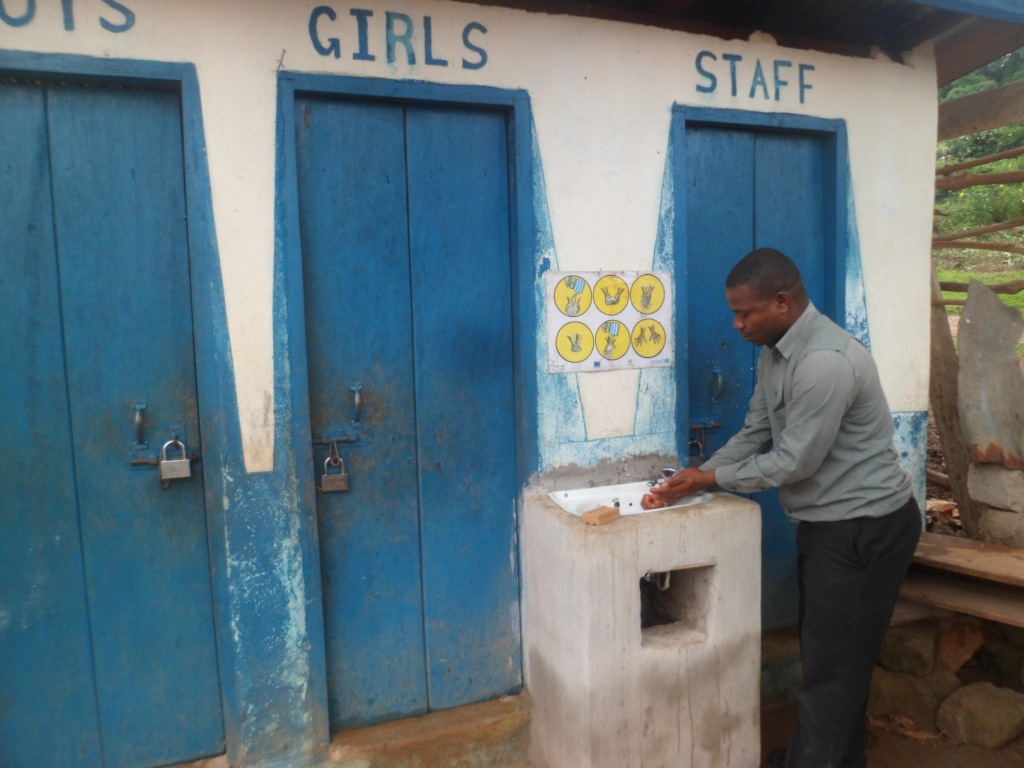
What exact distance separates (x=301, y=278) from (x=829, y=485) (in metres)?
2.04

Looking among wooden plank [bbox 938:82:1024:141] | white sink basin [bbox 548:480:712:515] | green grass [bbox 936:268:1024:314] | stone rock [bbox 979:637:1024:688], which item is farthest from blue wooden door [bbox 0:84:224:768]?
green grass [bbox 936:268:1024:314]

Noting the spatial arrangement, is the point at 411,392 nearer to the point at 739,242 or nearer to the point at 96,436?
the point at 96,436

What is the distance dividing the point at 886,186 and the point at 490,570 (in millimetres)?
2680

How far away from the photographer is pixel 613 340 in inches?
119

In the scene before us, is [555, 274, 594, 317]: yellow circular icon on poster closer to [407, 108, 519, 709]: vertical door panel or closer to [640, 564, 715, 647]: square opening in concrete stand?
[407, 108, 519, 709]: vertical door panel

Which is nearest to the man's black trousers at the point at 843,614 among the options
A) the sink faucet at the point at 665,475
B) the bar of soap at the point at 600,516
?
the sink faucet at the point at 665,475

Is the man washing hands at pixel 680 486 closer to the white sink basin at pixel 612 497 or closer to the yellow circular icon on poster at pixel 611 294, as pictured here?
the white sink basin at pixel 612 497

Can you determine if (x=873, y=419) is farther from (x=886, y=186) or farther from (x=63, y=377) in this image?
(x=63, y=377)

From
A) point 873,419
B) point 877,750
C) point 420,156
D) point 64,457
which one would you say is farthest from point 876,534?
point 64,457

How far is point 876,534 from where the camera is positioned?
2.54 m

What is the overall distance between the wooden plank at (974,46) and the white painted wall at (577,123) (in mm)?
213

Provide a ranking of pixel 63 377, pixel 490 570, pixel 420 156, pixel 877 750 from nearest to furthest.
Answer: pixel 63 377 < pixel 420 156 < pixel 490 570 < pixel 877 750

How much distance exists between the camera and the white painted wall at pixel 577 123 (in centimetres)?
242

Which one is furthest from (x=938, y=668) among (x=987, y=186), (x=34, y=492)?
(x=987, y=186)
